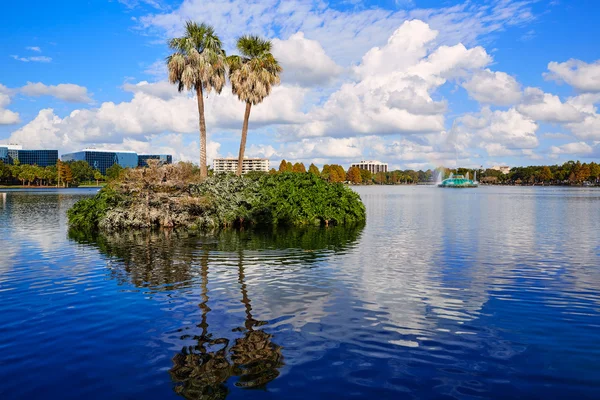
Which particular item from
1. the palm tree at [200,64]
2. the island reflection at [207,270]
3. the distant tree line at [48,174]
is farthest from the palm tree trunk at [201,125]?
the distant tree line at [48,174]

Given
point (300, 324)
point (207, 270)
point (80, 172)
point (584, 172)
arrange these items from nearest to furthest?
point (300, 324)
point (207, 270)
point (80, 172)
point (584, 172)

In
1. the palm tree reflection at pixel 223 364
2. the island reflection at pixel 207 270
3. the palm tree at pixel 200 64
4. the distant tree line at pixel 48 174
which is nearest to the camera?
the palm tree reflection at pixel 223 364

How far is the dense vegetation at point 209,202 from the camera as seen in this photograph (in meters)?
30.0

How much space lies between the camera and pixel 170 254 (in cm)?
1923

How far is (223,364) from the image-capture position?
759 centimetres

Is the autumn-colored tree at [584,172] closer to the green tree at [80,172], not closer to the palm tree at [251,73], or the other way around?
the palm tree at [251,73]

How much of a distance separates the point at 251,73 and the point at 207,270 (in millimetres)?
30277

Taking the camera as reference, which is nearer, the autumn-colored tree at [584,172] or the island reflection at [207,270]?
the island reflection at [207,270]

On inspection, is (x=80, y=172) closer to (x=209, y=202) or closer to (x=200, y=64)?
(x=200, y=64)

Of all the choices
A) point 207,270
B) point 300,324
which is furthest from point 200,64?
point 300,324

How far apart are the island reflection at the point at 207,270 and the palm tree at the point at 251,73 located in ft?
55.6

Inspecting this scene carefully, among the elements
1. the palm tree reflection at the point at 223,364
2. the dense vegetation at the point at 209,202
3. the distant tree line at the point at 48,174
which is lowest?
the palm tree reflection at the point at 223,364

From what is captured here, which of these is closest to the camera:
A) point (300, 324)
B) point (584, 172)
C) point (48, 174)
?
point (300, 324)

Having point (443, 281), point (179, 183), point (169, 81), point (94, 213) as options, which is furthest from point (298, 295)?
point (169, 81)
